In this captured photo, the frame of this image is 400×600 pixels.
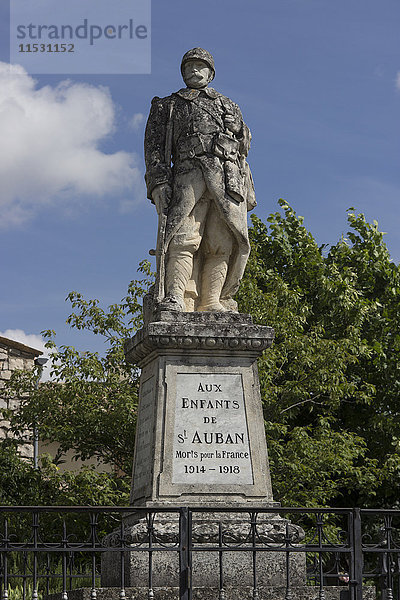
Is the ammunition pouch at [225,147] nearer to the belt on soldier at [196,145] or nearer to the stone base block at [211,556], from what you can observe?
the belt on soldier at [196,145]

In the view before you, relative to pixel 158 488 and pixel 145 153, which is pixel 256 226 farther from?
pixel 158 488

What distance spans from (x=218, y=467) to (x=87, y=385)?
8924mm

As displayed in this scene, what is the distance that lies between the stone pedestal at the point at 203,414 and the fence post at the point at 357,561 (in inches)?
54.1

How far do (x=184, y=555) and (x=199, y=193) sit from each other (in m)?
3.73

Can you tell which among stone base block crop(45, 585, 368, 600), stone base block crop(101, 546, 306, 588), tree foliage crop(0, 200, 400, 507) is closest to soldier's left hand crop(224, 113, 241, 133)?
stone base block crop(101, 546, 306, 588)

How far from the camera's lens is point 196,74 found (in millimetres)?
9922

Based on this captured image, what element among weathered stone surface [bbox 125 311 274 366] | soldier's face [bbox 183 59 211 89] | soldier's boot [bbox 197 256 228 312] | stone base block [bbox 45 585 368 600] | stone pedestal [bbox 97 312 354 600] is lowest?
stone base block [bbox 45 585 368 600]

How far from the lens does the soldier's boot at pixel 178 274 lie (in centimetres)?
938

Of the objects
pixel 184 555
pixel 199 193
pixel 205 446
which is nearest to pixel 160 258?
pixel 199 193

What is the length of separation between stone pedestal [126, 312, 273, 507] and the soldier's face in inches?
95.2

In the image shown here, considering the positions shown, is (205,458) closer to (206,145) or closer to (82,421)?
(206,145)

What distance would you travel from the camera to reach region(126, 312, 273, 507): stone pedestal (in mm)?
8664

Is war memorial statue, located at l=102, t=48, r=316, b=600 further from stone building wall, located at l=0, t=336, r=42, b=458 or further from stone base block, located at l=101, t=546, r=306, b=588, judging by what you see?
stone building wall, located at l=0, t=336, r=42, b=458

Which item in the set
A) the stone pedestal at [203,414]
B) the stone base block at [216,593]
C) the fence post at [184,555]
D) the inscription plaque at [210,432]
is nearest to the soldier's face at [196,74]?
the stone pedestal at [203,414]
